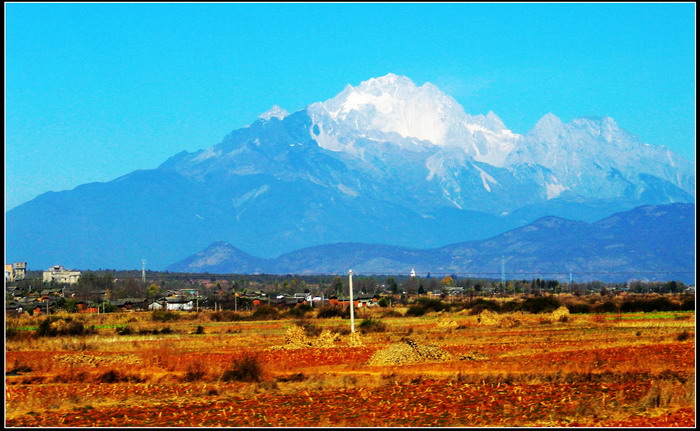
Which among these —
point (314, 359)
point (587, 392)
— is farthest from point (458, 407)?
point (314, 359)

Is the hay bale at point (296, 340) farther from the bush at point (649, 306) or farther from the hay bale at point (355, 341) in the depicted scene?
the bush at point (649, 306)

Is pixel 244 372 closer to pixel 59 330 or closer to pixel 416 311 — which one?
pixel 59 330

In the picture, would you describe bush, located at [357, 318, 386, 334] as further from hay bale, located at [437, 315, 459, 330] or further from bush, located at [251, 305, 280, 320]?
bush, located at [251, 305, 280, 320]

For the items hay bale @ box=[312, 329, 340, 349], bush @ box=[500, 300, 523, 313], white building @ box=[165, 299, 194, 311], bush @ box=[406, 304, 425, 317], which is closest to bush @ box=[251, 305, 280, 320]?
bush @ box=[406, 304, 425, 317]

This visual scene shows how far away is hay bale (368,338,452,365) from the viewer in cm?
3691

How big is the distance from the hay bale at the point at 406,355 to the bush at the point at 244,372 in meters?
5.74

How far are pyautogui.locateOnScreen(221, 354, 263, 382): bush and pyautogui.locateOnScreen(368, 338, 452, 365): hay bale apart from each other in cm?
574

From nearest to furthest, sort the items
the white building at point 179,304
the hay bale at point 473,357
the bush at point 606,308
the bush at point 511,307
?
the hay bale at point 473,357, the bush at point 606,308, the bush at point 511,307, the white building at point 179,304

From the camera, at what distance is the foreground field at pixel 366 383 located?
2397 cm

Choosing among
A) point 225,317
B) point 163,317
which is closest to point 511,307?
point 225,317

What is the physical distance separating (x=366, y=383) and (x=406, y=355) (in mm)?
6956

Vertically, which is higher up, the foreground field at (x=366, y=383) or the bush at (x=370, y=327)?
the bush at (x=370, y=327)

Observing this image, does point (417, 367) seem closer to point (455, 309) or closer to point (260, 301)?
point (455, 309)

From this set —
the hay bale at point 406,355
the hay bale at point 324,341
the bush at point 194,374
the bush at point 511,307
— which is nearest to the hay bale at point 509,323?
the hay bale at point 324,341
